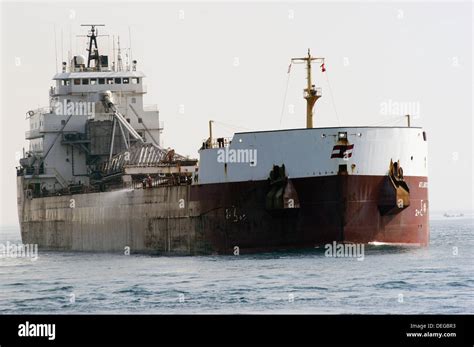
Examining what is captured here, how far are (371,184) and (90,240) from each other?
634 inches

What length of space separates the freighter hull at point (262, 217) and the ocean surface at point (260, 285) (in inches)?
23.9

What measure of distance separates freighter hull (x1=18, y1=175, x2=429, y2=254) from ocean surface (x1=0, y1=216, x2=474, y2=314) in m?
0.61

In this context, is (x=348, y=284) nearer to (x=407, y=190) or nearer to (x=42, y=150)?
(x=407, y=190)

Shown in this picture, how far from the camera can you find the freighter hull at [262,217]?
38.7m

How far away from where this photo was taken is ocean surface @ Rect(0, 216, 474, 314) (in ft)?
96.1

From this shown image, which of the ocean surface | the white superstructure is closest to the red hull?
the white superstructure

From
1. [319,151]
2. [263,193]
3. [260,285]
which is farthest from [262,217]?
[260,285]

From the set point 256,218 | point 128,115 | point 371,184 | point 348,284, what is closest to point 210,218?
point 256,218

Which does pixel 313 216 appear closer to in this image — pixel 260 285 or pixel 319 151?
pixel 319 151

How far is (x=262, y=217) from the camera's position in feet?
130

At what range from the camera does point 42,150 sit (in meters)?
57.6

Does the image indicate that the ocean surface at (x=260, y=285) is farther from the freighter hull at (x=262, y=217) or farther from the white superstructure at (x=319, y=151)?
the white superstructure at (x=319, y=151)
